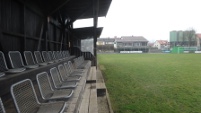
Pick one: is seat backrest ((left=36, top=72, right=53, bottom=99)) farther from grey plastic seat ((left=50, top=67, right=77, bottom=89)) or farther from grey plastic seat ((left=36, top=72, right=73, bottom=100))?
grey plastic seat ((left=50, top=67, right=77, bottom=89))

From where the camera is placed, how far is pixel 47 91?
2.91 m

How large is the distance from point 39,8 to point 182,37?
78718 millimetres

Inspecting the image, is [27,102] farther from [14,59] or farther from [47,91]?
[14,59]

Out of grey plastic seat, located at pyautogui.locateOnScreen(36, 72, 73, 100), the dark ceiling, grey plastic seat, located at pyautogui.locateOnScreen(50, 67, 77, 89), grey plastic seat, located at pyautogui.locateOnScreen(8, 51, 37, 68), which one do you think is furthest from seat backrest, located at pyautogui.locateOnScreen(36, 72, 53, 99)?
the dark ceiling

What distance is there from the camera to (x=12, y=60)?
381 centimetres

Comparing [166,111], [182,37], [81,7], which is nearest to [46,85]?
[166,111]

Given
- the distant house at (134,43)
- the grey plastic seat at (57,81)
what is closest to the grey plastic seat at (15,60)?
the grey plastic seat at (57,81)

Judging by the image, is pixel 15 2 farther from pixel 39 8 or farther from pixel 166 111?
pixel 166 111

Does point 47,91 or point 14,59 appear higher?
point 14,59

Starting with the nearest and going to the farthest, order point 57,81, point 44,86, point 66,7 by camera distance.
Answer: point 44,86, point 57,81, point 66,7

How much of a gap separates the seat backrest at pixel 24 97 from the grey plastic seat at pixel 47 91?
0.96 feet

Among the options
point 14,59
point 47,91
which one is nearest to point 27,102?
point 47,91

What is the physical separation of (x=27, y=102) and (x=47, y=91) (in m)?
0.77

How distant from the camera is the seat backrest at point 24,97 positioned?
1.87 m
